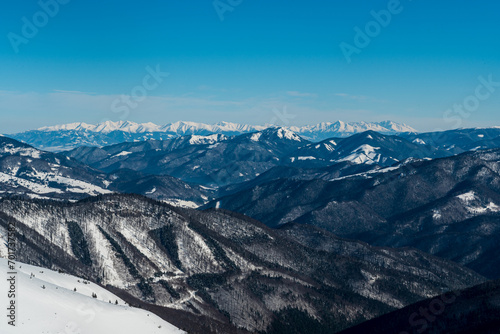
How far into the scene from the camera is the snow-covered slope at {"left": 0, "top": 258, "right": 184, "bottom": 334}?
263 feet

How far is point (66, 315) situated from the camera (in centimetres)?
8588

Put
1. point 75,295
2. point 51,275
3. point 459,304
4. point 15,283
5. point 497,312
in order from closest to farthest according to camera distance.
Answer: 1. point 15,283
2. point 75,295
3. point 51,275
4. point 497,312
5. point 459,304

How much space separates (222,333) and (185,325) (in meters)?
21.6

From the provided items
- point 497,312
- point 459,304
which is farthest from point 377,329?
point 497,312

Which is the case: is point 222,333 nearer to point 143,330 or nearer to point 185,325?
point 185,325

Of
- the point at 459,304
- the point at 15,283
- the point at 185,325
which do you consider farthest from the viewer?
the point at 185,325

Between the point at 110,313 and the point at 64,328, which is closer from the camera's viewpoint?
the point at 64,328

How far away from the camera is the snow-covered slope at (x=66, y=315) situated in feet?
263

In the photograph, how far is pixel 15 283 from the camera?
293 ft

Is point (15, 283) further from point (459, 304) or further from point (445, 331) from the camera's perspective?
point (459, 304)

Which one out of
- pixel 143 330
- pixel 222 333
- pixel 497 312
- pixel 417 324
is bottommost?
pixel 222 333

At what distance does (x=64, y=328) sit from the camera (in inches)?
3223

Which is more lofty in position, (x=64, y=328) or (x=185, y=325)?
(x=64, y=328)

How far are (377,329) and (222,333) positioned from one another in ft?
192
